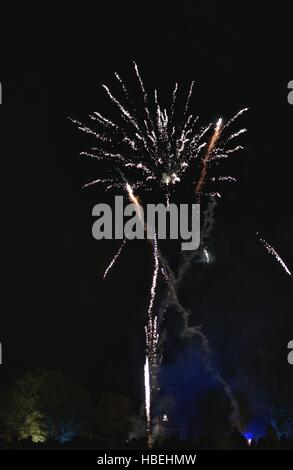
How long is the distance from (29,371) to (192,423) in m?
11.7

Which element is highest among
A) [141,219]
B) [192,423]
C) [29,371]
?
[141,219]

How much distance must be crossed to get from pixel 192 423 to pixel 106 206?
1836 cm

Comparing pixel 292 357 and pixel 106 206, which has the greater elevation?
pixel 106 206

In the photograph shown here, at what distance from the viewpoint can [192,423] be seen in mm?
47438

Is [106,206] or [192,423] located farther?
[192,423]

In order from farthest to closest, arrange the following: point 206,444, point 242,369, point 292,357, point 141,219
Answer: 1. point 242,369
2. point 292,357
3. point 141,219
4. point 206,444

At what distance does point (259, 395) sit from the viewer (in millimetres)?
45531

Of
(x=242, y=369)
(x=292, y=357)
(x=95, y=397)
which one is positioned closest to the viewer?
(x=292, y=357)
